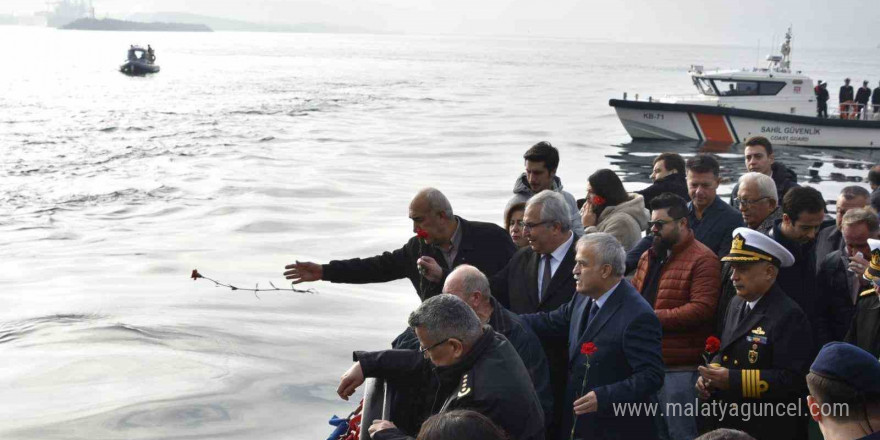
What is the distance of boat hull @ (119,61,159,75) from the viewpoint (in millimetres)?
80688

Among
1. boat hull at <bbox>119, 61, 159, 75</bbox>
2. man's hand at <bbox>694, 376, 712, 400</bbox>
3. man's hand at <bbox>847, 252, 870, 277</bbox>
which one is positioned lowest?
boat hull at <bbox>119, 61, 159, 75</bbox>

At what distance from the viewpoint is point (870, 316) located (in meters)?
5.52

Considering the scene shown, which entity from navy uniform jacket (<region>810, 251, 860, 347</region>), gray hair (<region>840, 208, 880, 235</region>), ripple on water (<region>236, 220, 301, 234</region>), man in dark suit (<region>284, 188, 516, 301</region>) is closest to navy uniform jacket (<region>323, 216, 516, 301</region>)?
man in dark suit (<region>284, 188, 516, 301</region>)

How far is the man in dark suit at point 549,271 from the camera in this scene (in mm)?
6281

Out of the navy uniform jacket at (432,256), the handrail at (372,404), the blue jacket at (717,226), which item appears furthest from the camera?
the blue jacket at (717,226)

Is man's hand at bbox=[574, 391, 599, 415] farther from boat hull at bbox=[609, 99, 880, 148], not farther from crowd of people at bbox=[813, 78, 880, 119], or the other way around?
crowd of people at bbox=[813, 78, 880, 119]

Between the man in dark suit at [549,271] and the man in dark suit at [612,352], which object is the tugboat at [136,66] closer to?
the man in dark suit at [549,271]

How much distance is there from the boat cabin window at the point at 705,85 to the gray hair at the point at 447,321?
31.6 metres

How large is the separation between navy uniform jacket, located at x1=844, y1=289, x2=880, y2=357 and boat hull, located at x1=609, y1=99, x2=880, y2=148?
2753 centimetres

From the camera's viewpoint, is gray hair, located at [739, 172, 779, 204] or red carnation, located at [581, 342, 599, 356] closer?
red carnation, located at [581, 342, 599, 356]

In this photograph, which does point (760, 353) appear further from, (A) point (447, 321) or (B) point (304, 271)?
(B) point (304, 271)

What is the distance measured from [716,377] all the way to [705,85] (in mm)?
30654

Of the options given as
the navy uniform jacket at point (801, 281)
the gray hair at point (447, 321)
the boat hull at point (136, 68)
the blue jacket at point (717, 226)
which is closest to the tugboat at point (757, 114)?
the blue jacket at point (717, 226)

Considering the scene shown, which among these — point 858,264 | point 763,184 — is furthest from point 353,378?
point 763,184
